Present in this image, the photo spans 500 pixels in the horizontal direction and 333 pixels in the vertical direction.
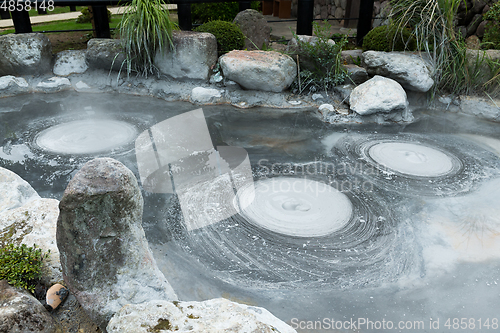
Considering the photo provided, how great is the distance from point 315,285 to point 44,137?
378cm

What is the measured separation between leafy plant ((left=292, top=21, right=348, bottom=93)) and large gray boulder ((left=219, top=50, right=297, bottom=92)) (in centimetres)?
20

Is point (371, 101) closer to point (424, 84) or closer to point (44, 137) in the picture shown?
point (424, 84)

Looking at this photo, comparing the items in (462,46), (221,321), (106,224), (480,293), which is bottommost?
(480,293)

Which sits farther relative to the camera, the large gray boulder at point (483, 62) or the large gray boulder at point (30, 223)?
the large gray boulder at point (483, 62)

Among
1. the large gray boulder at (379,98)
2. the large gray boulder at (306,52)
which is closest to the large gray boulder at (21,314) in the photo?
the large gray boulder at (379,98)

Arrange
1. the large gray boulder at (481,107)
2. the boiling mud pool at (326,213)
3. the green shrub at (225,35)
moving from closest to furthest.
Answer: the boiling mud pool at (326,213)
the large gray boulder at (481,107)
the green shrub at (225,35)

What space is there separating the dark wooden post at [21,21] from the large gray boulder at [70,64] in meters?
1.01

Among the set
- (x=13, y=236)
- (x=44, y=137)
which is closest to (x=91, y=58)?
(x=44, y=137)

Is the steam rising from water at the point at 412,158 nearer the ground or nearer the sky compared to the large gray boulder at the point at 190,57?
nearer the ground

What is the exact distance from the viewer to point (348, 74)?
595 centimetres

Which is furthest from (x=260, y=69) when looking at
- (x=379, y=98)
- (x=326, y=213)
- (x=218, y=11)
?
(x=218, y=11)

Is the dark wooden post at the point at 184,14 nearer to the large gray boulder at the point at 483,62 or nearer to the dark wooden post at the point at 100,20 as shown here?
the dark wooden post at the point at 100,20

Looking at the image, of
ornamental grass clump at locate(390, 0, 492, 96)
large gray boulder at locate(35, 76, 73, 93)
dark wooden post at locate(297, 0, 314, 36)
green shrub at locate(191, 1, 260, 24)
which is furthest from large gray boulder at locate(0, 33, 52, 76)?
ornamental grass clump at locate(390, 0, 492, 96)

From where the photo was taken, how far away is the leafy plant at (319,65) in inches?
231
